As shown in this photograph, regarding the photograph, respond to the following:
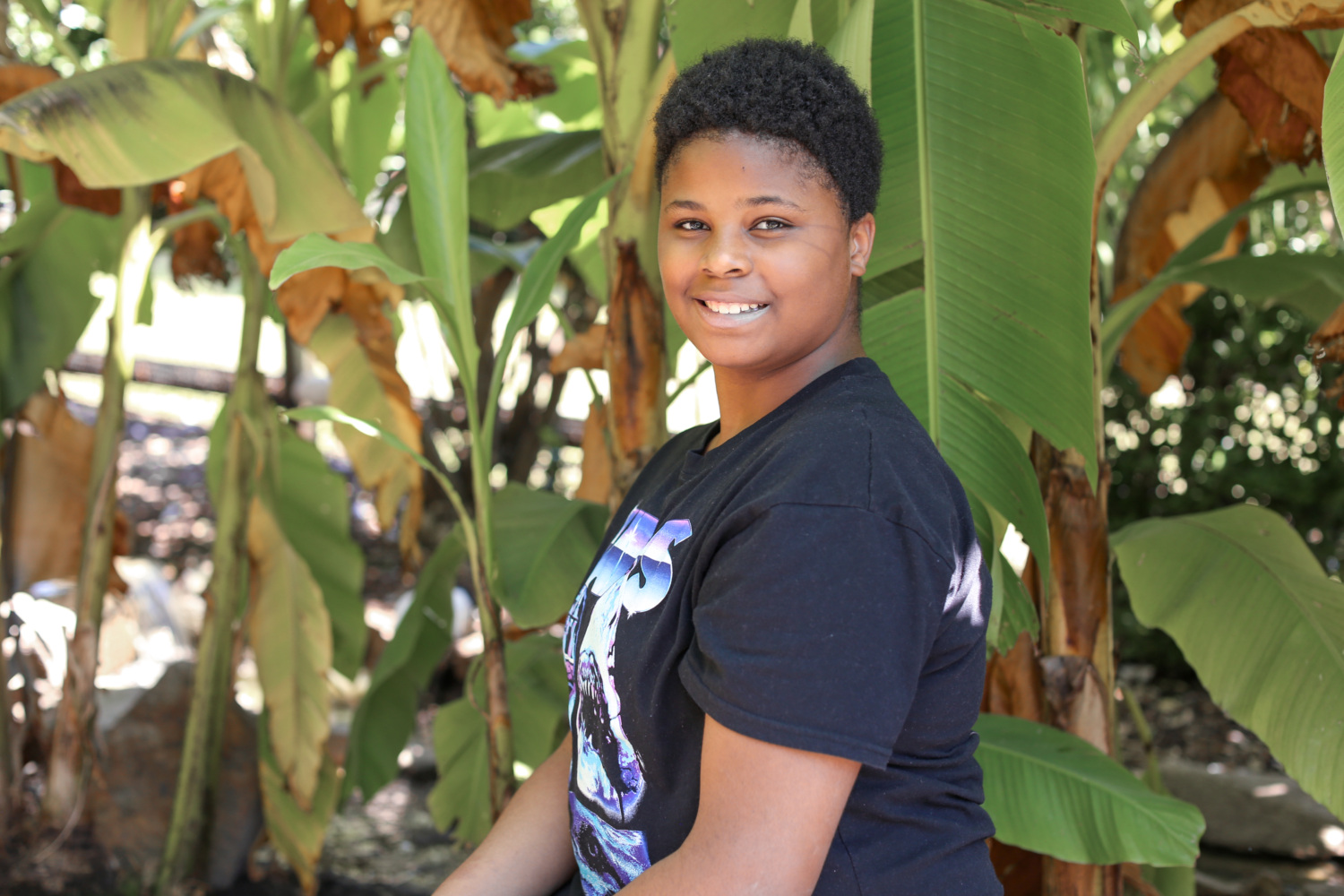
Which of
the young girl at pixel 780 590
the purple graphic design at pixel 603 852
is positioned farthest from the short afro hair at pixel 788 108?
the purple graphic design at pixel 603 852

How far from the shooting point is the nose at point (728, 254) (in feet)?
3.59

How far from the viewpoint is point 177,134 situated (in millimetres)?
1950

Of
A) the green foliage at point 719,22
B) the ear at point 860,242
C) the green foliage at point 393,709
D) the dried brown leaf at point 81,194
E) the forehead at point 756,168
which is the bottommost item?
the green foliage at point 393,709

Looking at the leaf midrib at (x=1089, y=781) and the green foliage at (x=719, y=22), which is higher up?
the green foliage at (x=719, y=22)

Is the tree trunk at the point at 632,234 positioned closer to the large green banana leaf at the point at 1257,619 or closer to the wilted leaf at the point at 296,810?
the large green banana leaf at the point at 1257,619

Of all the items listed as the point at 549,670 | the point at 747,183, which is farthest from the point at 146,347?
the point at 747,183

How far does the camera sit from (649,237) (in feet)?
6.72

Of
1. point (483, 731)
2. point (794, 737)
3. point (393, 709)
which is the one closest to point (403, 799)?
point (393, 709)

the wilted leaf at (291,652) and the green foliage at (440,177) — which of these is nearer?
the green foliage at (440,177)

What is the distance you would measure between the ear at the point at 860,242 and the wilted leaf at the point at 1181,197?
1.70m

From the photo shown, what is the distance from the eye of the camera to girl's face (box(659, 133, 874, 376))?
108 centimetres

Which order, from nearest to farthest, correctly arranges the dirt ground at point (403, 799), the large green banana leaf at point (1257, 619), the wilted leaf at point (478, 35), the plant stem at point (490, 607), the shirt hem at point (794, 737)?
1. the shirt hem at point (794, 737)
2. the large green banana leaf at point (1257, 619)
3. the plant stem at point (490, 607)
4. the wilted leaf at point (478, 35)
5. the dirt ground at point (403, 799)

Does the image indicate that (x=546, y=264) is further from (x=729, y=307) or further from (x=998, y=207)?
(x=729, y=307)

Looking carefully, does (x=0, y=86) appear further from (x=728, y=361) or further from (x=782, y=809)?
(x=782, y=809)
